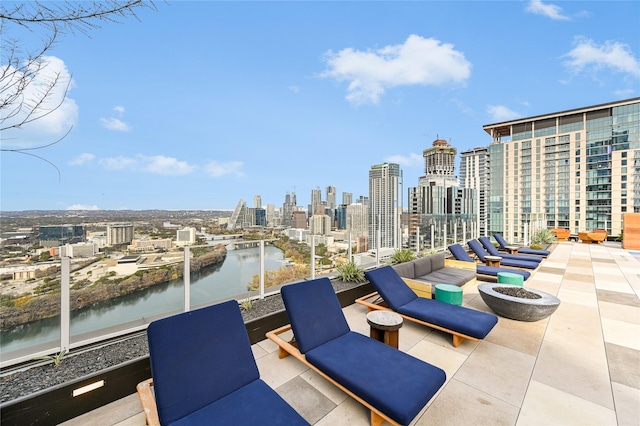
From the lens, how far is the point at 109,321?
2760mm

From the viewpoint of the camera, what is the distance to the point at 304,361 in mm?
2367

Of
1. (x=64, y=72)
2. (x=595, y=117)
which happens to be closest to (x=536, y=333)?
(x=64, y=72)

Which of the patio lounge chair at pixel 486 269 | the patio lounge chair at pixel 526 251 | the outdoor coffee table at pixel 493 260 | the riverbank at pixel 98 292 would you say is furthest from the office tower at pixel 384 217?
the patio lounge chair at pixel 526 251

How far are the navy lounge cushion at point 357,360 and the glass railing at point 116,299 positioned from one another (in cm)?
148

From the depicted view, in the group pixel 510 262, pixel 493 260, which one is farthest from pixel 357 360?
pixel 510 262

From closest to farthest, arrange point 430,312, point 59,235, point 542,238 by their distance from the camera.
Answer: point 59,235, point 430,312, point 542,238

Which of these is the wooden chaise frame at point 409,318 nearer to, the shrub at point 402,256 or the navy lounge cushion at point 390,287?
the navy lounge cushion at point 390,287

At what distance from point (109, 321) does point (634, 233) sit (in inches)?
723

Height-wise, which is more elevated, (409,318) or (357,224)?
(357,224)

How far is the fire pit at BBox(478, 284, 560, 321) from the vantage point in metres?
3.37

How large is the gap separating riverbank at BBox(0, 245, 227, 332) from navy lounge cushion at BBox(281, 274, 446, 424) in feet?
5.06

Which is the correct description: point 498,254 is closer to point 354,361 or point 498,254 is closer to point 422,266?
point 422,266

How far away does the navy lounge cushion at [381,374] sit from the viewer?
1.67 metres

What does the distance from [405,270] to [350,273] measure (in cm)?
104
